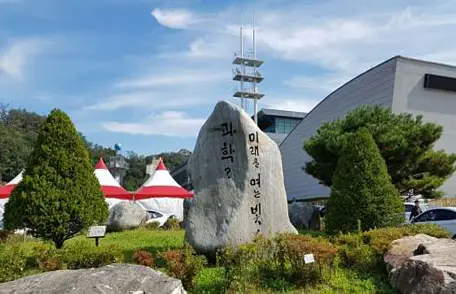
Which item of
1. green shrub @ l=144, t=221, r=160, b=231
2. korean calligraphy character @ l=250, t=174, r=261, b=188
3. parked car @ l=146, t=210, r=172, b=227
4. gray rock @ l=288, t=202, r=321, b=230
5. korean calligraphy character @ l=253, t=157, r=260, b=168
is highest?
korean calligraphy character @ l=253, t=157, r=260, b=168

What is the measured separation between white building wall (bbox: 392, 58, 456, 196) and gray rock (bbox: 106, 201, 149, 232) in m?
18.6

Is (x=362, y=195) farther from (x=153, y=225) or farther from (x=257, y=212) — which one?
(x=153, y=225)

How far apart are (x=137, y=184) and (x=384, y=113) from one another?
201 ft

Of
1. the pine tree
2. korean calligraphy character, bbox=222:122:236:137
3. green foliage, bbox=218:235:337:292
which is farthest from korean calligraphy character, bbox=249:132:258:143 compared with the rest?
the pine tree

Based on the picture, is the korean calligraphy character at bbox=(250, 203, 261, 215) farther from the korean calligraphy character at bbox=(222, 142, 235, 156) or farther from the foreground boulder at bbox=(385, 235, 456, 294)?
the foreground boulder at bbox=(385, 235, 456, 294)

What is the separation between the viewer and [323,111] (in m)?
38.9

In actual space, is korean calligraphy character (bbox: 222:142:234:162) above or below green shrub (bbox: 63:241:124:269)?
above

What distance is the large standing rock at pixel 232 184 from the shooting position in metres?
8.70

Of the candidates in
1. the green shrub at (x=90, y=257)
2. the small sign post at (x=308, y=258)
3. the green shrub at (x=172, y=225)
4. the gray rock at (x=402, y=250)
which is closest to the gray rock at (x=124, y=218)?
the green shrub at (x=172, y=225)

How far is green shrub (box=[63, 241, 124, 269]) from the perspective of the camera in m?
7.32

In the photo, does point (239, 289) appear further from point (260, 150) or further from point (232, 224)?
point (260, 150)

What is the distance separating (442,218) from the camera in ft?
44.7

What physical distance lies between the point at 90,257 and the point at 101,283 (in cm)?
238

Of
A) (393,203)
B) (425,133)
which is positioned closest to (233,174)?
(393,203)
